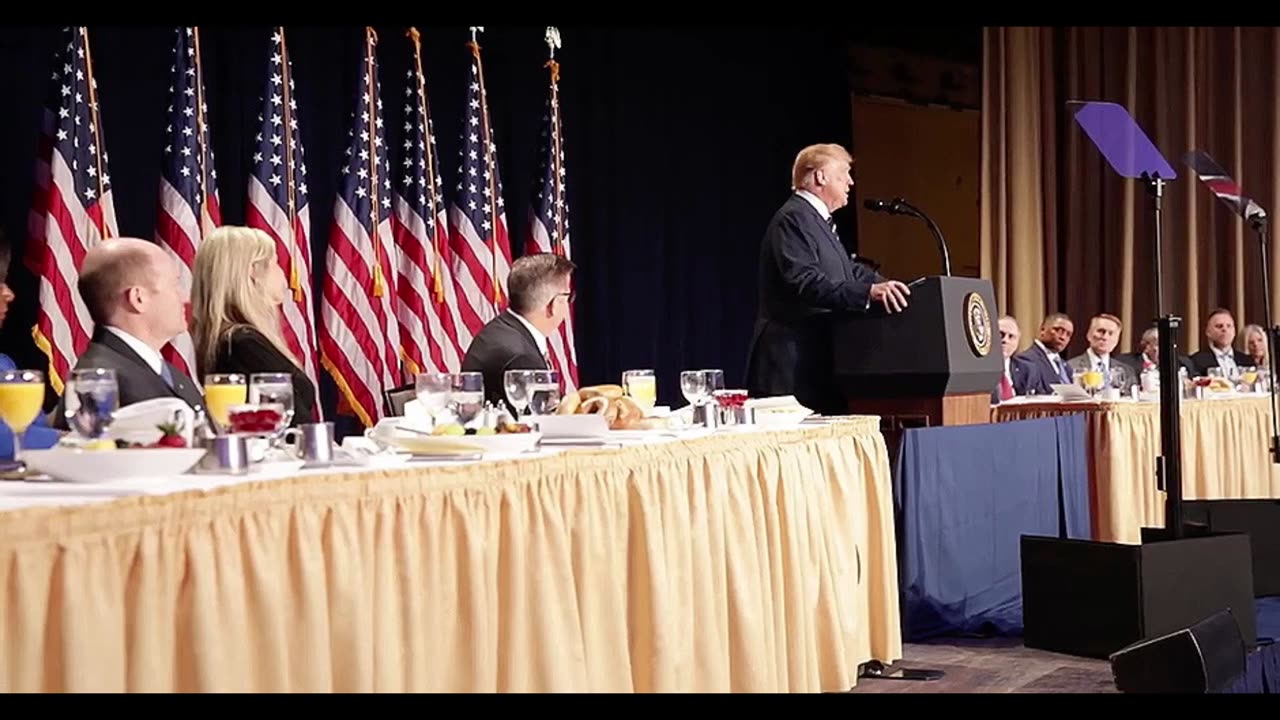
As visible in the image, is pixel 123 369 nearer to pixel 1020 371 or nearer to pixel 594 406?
pixel 594 406

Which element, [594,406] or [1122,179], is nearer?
[594,406]

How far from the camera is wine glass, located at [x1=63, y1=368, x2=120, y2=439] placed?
2.07m

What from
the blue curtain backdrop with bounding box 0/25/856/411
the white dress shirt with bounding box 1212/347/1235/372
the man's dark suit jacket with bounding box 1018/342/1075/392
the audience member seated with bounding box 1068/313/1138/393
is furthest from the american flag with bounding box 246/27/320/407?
the white dress shirt with bounding box 1212/347/1235/372

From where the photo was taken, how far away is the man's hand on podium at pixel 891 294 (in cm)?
452

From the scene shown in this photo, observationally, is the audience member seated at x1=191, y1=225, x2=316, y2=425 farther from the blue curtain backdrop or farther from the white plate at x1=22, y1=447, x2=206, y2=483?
the blue curtain backdrop

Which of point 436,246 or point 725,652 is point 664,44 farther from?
point 725,652

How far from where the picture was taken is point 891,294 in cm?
453

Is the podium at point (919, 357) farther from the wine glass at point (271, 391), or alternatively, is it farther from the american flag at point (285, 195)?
the wine glass at point (271, 391)

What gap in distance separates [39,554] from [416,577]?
2.19 feet

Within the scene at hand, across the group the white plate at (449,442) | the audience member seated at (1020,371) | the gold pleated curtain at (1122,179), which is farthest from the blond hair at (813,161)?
the gold pleated curtain at (1122,179)

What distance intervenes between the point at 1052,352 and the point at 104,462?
21.8ft

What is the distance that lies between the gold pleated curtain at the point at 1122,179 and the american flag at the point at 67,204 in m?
6.73

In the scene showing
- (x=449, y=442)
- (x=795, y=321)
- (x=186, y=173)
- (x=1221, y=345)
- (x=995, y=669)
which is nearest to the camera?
(x=449, y=442)

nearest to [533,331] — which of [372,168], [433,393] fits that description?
[433,393]
